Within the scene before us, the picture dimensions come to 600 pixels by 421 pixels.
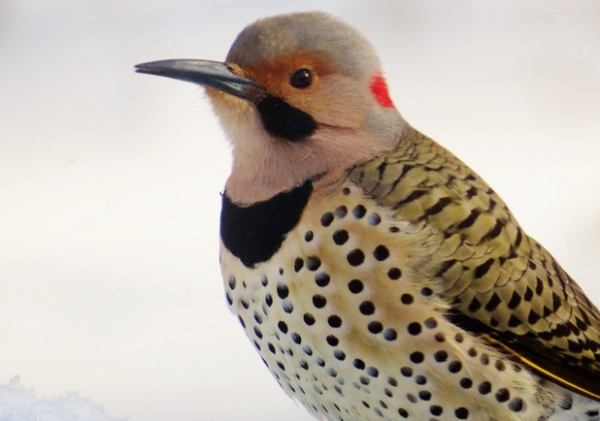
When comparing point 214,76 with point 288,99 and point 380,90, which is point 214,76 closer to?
point 288,99

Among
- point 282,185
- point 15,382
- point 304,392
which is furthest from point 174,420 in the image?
point 282,185

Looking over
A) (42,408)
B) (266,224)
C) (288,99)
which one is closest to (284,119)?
(288,99)

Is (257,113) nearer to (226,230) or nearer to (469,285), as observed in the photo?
(226,230)

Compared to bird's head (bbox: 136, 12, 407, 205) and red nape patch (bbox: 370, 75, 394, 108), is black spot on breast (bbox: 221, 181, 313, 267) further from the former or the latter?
red nape patch (bbox: 370, 75, 394, 108)

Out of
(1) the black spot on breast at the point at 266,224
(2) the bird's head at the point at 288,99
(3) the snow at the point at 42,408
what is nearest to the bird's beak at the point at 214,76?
(2) the bird's head at the point at 288,99

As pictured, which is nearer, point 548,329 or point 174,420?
point 548,329

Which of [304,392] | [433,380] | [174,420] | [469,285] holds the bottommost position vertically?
[174,420]

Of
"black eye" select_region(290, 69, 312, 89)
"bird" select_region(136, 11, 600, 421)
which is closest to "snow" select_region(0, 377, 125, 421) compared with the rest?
"bird" select_region(136, 11, 600, 421)
